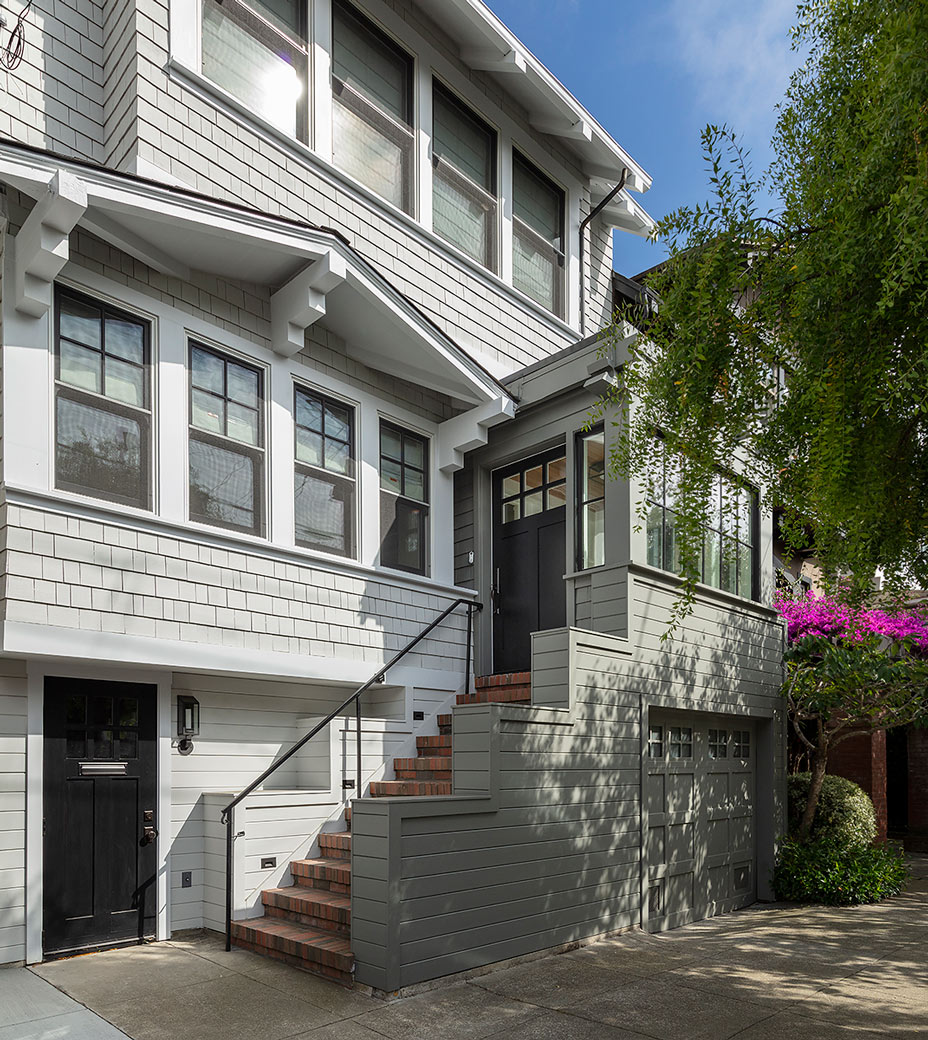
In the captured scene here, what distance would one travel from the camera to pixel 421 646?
896 centimetres

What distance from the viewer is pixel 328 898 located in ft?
22.3

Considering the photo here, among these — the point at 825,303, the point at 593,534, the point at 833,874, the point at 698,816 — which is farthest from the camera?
the point at 833,874

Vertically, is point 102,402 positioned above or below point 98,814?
above

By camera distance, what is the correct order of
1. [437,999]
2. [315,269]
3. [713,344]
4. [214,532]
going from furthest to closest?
[315,269] → [214,532] → [437,999] → [713,344]

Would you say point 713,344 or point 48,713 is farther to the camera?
point 48,713

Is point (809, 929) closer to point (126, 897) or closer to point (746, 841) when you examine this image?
point (746, 841)

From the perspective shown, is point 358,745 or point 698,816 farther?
point 698,816

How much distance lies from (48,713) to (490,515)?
4798mm

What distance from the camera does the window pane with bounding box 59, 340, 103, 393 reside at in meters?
Answer: 6.69

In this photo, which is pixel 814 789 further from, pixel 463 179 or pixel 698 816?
pixel 463 179

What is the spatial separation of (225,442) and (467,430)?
2.62m

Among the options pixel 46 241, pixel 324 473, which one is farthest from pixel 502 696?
pixel 46 241

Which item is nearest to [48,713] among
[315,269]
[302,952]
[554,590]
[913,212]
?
[302,952]

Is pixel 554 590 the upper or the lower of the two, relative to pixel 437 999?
upper
